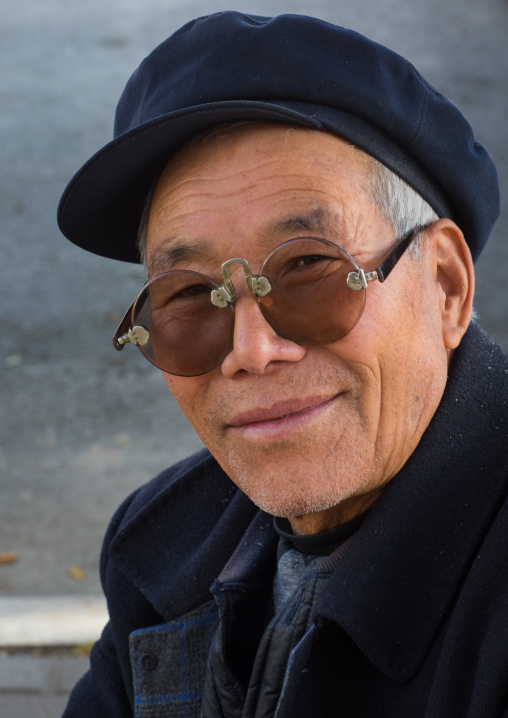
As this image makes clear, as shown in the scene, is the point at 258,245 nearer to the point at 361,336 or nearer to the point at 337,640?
the point at 361,336

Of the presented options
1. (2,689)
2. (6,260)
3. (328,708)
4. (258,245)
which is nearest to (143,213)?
(258,245)

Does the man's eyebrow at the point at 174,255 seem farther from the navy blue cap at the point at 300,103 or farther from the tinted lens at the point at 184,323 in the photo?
the navy blue cap at the point at 300,103

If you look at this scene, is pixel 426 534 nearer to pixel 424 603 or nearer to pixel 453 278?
pixel 424 603

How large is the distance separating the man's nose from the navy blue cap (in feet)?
→ 1.29

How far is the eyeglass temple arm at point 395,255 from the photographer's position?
181cm

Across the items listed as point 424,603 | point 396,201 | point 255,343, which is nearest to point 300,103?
point 396,201

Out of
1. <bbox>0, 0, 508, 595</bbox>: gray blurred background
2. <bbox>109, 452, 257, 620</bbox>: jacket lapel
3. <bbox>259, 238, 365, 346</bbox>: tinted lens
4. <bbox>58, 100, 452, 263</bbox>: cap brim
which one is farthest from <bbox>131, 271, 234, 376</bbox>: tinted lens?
<bbox>0, 0, 508, 595</bbox>: gray blurred background

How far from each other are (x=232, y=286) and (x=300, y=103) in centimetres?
41

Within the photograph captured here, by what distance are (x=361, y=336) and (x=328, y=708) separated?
A: 29.3 inches

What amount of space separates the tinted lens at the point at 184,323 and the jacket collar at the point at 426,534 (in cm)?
48

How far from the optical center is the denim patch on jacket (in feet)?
7.02

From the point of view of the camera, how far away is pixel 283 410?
1.81m

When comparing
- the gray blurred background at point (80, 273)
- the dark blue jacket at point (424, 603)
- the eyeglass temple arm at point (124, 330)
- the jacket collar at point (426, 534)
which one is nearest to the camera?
the dark blue jacket at point (424, 603)

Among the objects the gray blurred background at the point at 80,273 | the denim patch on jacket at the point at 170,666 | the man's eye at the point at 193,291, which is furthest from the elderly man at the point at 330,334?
the gray blurred background at the point at 80,273
